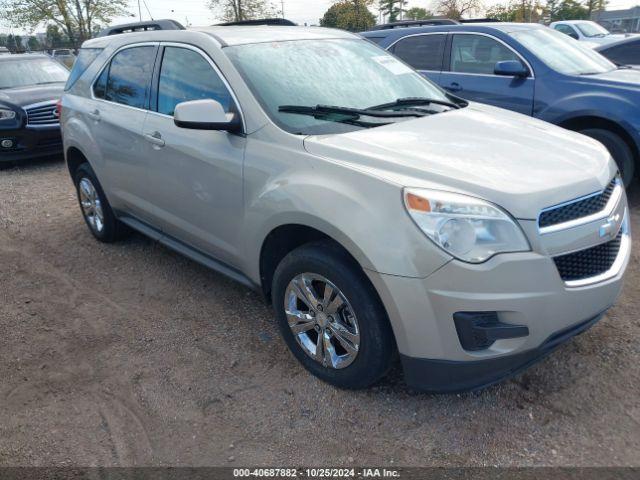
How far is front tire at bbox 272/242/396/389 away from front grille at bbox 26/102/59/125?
729cm

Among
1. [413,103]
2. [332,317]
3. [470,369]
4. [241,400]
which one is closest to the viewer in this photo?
[470,369]

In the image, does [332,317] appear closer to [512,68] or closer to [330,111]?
[330,111]

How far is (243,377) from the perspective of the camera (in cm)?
310

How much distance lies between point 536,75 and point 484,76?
0.62 meters

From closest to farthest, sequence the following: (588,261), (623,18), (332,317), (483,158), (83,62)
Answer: (588,261)
(483,158)
(332,317)
(83,62)
(623,18)

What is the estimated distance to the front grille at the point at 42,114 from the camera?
8562 millimetres

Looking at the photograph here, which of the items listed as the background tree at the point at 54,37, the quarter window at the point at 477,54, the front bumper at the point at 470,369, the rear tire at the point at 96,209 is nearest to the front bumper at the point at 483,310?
the front bumper at the point at 470,369

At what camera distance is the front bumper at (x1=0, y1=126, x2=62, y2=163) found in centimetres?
852

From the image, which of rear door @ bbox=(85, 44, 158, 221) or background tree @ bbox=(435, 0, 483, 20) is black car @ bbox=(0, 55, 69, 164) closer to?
rear door @ bbox=(85, 44, 158, 221)

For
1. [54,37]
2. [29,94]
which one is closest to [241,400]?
[29,94]

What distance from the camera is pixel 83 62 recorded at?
5004 mm

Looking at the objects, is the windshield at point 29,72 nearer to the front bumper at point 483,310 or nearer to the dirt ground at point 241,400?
the dirt ground at point 241,400

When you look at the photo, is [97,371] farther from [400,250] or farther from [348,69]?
[348,69]

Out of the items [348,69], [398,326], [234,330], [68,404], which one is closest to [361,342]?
[398,326]
